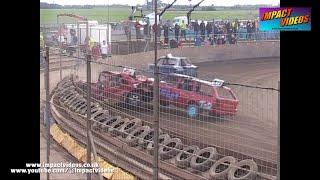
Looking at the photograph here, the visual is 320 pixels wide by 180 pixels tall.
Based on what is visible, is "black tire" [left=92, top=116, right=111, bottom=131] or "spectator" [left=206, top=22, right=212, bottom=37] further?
"spectator" [left=206, top=22, right=212, bottom=37]

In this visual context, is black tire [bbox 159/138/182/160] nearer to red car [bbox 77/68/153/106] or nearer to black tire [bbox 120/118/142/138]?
black tire [bbox 120/118/142/138]

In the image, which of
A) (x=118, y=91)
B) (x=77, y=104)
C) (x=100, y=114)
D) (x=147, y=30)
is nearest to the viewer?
(x=118, y=91)

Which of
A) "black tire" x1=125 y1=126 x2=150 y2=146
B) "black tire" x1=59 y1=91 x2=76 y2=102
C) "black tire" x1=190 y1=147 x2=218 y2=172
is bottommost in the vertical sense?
"black tire" x1=190 y1=147 x2=218 y2=172

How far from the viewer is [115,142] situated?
24.1 feet

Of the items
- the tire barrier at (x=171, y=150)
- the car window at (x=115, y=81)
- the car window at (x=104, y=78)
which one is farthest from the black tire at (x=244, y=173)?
the car window at (x=104, y=78)

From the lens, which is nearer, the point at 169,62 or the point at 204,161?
the point at 204,161

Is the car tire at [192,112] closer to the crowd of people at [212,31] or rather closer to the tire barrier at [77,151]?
the tire barrier at [77,151]

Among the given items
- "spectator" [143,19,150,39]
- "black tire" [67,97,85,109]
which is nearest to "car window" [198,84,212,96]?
"black tire" [67,97,85,109]

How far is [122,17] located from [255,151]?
60.1 feet

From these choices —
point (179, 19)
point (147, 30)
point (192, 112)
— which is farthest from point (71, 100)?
point (179, 19)
